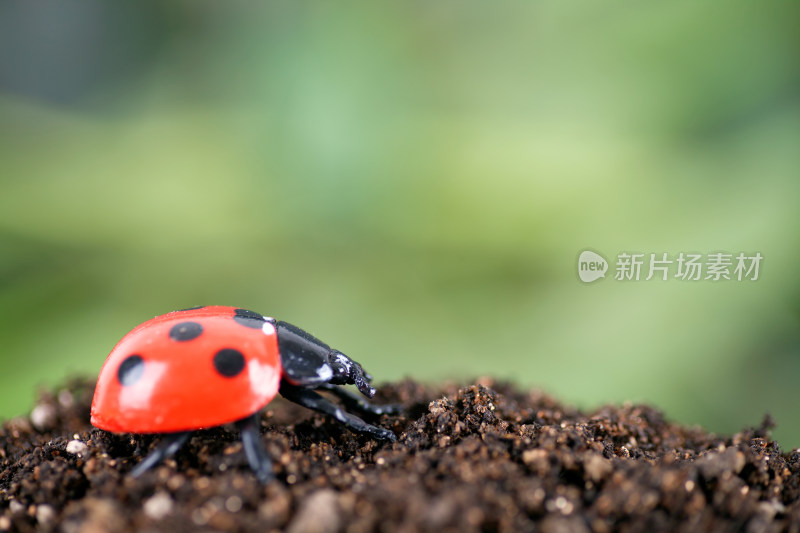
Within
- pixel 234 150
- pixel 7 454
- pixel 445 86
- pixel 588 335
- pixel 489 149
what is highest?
pixel 445 86

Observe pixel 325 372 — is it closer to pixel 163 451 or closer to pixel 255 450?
pixel 255 450

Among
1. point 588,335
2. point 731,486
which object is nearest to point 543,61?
point 588,335

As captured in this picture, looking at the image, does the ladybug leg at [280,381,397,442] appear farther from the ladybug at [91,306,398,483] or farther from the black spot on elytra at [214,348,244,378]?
the black spot on elytra at [214,348,244,378]

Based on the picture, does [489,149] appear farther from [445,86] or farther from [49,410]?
[49,410]

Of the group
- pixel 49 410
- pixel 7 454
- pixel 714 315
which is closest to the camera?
pixel 7 454

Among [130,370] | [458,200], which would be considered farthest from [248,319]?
[458,200]

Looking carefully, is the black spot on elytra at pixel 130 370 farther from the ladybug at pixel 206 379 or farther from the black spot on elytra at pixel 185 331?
the black spot on elytra at pixel 185 331

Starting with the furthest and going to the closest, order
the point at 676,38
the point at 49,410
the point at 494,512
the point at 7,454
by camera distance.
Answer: the point at 676,38
the point at 49,410
the point at 7,454
the point at 494,512
